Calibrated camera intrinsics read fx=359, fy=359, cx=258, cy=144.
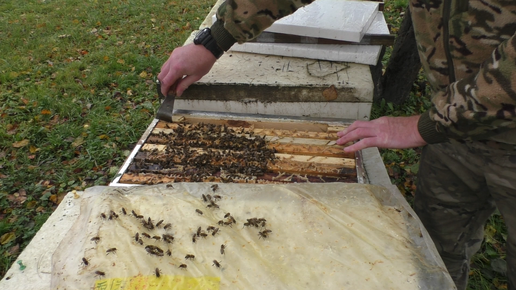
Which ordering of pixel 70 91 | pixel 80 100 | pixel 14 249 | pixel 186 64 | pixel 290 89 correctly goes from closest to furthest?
pixel 186 64, pixel 290 89, pixel 14 249, pixel 80 100, pixel 70 91

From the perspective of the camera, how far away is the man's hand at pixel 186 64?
2516 mm

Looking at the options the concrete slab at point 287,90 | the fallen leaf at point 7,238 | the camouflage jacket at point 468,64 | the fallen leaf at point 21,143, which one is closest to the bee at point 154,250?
the camouflage jacket at point 468,64

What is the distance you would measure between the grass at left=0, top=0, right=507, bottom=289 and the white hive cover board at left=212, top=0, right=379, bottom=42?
1.80 meters

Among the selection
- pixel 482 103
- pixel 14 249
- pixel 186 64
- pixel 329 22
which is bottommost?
pixel 14 249

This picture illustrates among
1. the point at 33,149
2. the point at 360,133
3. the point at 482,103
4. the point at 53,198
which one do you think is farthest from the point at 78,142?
the point at 482,103

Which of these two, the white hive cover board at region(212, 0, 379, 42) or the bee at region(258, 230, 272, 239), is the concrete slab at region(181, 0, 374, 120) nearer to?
the white hive cover board at region(212, 0, 379, 42)

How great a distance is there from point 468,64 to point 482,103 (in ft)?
1.14

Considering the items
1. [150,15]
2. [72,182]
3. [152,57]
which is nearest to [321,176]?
[72,182]

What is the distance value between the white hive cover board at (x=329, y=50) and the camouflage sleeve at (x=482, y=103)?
162 centimetres

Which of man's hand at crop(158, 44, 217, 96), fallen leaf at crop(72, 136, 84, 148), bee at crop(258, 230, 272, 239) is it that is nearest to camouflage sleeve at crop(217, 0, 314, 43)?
man's hand at crop(158, 44, 217, 96)

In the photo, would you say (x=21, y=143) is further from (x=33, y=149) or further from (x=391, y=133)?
(x=391, y=133)

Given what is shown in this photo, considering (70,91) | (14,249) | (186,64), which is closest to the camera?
(186,64)

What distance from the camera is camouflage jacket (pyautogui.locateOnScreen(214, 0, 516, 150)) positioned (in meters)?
1.51

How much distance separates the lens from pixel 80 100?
5617mm
